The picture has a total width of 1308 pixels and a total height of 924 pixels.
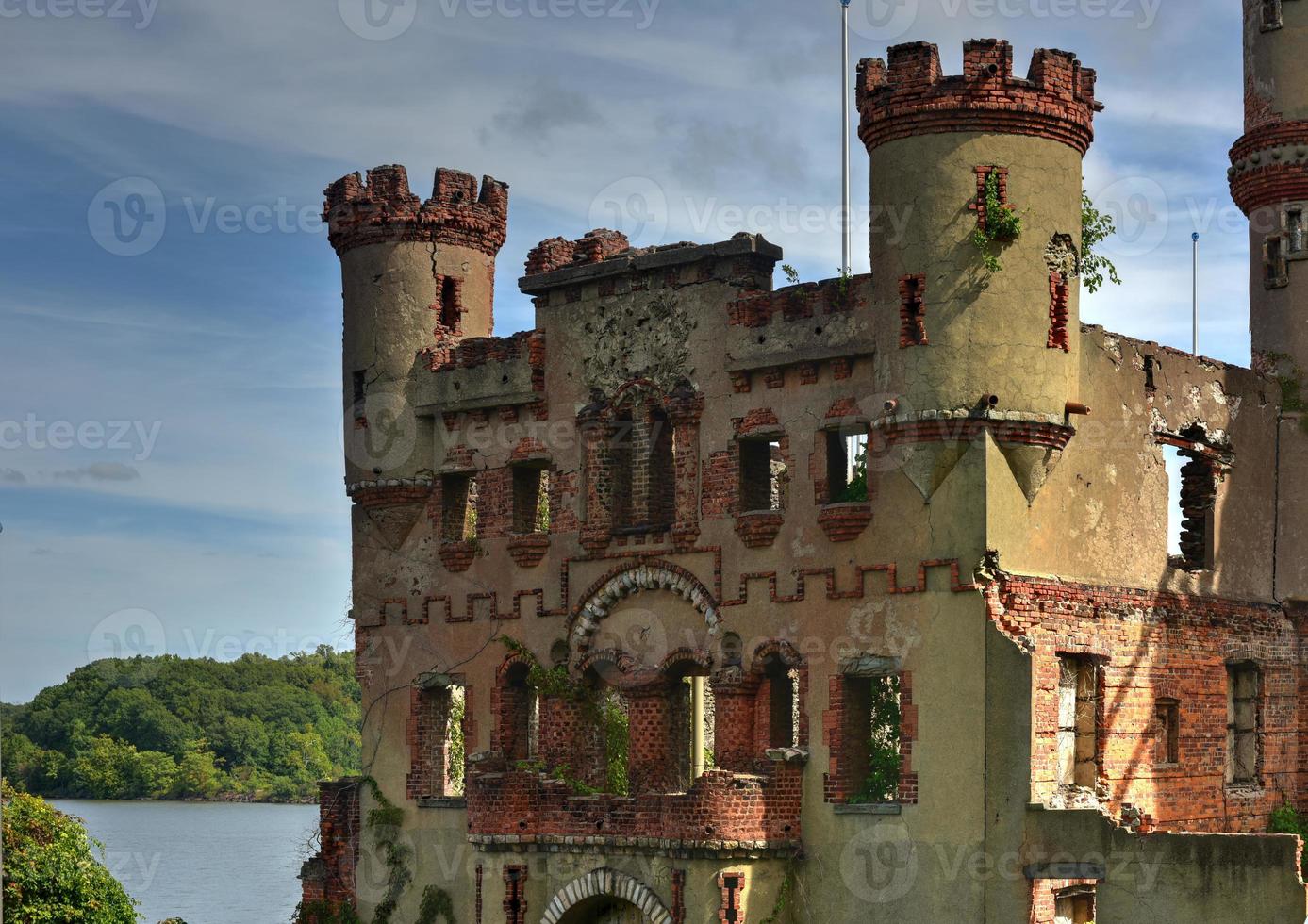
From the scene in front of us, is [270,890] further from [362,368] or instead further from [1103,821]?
[1103,821]

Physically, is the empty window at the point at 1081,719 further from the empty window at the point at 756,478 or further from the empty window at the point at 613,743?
the empty window at the point at 613,743

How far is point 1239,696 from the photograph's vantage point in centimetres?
3019

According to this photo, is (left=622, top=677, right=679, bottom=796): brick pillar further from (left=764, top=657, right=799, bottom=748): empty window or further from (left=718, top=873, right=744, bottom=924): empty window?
(left=718, top=873, right=744, bottom=924): empty window

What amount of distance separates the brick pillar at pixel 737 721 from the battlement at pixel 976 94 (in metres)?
6.99

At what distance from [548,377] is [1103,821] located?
33.7ft

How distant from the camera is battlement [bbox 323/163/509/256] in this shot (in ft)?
107

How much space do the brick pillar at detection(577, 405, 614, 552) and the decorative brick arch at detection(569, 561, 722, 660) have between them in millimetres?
560

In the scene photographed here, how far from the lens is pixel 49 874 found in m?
34.2

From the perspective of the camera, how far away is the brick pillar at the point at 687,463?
28875 millimetres

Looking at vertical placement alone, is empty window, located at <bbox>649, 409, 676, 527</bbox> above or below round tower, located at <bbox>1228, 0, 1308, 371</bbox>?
below

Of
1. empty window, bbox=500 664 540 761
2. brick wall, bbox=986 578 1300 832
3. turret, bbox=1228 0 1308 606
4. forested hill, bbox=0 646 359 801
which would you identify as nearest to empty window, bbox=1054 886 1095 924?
brick wall, bbox=986 578 1300 832

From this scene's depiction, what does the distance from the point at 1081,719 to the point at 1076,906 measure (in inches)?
90.1

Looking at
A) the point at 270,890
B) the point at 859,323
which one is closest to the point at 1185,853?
the point at 859,323

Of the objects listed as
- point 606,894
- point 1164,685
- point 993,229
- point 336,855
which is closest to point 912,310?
point 993,229
